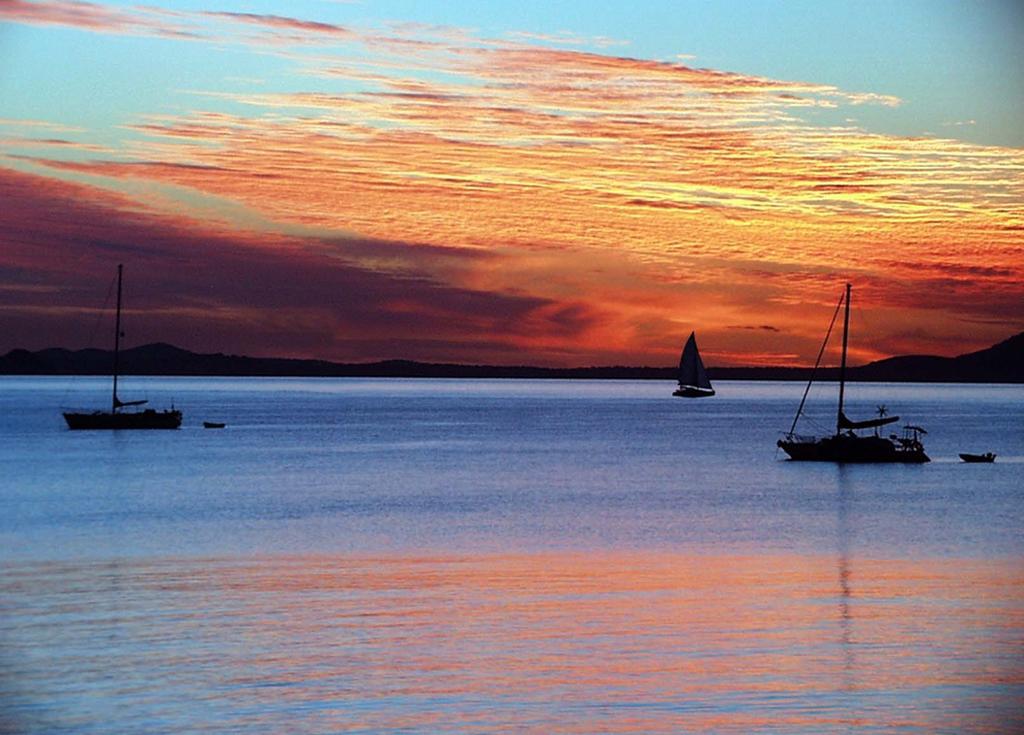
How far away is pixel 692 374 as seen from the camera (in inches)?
7195

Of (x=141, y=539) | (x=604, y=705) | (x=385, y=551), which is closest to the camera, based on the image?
(x=604, y=705)

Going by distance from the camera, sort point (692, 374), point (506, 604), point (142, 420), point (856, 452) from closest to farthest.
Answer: point (506, 604), point (856, 452), point (142, 420), point (692, 374)

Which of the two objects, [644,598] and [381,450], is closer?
[644,598]

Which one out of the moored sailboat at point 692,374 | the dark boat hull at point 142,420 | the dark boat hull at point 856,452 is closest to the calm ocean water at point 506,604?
the dark boat hull at point 856,452

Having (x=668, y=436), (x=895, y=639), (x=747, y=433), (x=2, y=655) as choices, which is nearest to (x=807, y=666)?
(x=895, y=639)

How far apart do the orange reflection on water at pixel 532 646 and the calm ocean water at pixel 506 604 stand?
0.25 feet

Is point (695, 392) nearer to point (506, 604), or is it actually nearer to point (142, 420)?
point (142, 420)

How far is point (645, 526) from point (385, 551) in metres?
10.6

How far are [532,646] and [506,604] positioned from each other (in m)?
4.31

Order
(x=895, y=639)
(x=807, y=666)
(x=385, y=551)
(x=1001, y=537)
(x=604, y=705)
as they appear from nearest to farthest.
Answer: (x=604, y=705) < (x=807, y=666) < (x=895, y=639) < (x=385, y=551) < (x=1001, y=537)

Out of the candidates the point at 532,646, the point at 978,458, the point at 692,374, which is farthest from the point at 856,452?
the point at 692,374

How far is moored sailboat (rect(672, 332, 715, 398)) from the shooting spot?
171625 millimetres

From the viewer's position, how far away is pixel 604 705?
1884 centimetres

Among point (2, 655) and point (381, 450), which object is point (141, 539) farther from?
point (381, 450)
